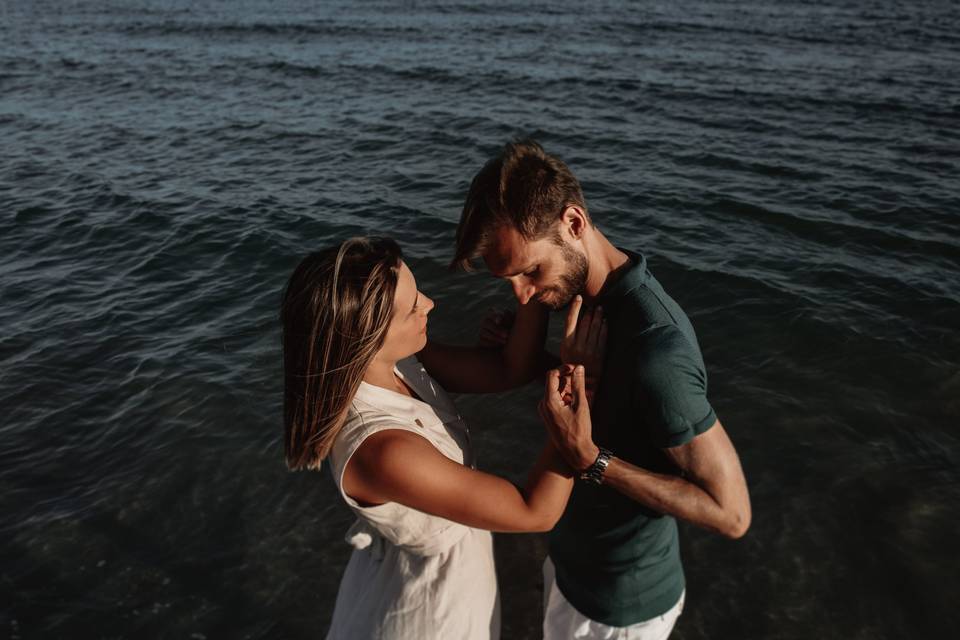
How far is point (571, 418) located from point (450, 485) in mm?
548

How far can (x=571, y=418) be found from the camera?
274 cm

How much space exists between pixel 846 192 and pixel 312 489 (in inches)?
447

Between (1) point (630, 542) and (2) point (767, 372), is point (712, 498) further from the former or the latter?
(2) point (767, 372)

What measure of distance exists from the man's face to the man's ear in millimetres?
58

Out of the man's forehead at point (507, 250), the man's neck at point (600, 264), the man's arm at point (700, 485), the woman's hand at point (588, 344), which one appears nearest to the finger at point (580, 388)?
the woman's hand at point (588, 344)

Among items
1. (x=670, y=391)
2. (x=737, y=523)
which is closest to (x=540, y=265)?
(x=670, y=391)

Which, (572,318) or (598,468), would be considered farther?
(572,318)

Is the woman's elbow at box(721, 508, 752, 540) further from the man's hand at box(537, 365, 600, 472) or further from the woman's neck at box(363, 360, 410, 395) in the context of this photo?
the woman's neck at box(363, 360, 410, 395)

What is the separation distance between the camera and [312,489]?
6.98 metres

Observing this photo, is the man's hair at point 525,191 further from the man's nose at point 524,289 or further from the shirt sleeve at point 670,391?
the shirt sleeve at point 670,391

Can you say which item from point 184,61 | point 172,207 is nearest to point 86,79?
point 184,61

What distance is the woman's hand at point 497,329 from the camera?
3797 mm

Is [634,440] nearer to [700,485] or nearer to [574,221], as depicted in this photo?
[700,485]

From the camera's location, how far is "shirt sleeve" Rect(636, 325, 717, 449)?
265 cm
